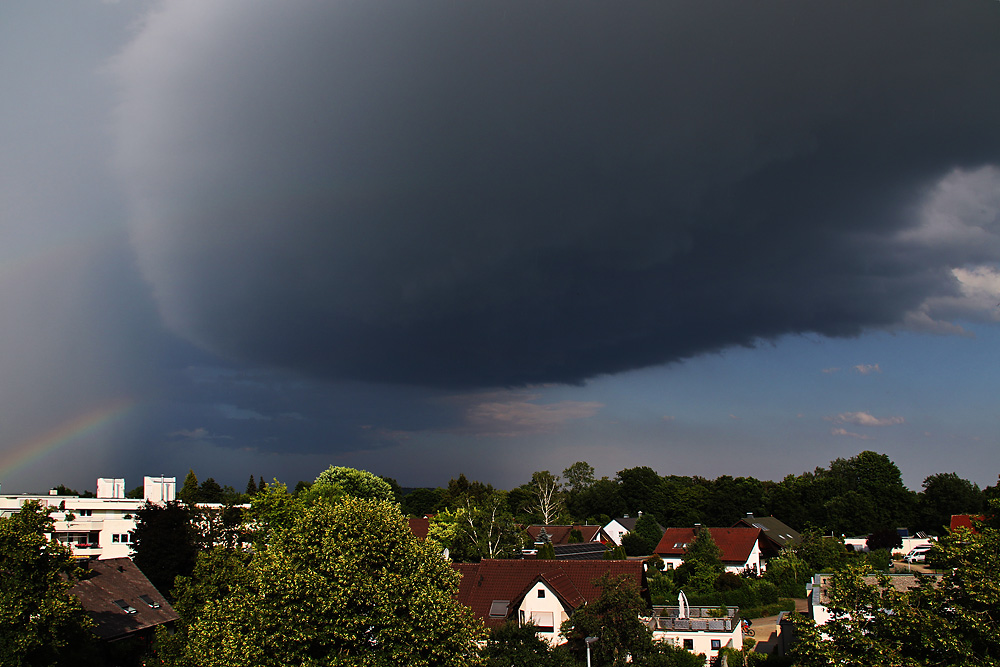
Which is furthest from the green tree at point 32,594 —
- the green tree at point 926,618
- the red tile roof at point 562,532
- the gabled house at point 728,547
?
the red tile roof at point 562,532

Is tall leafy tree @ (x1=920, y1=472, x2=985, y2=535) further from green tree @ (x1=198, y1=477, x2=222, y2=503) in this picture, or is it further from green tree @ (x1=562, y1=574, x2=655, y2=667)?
green tree @ (x1=198, y1=477, x2=222, y2=503)

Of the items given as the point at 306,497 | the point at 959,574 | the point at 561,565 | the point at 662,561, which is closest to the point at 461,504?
the point at 662,561

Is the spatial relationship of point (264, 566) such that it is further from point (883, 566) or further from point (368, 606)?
point (883, 566)

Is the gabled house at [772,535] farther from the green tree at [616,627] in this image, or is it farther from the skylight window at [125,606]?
the skylight window at [125,606]

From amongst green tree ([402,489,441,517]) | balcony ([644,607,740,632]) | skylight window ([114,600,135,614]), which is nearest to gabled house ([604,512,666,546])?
green tree ([402,489,441,517])

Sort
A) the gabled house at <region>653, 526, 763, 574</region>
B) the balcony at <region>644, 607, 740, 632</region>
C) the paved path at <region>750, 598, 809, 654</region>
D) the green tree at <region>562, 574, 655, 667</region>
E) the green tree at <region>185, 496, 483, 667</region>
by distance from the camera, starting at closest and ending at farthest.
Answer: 1. the green tree at <region>185, 496, 483, 667</region>
2. the green tree at <region>562, 574, 655, 667</region>
3. the balcony at <region>644, 607, 740, 632</region>
4. the paved path at <region>750, 598, 809, 654</region>
5. the gabled house at <region>653, 526, 763, 574</region>

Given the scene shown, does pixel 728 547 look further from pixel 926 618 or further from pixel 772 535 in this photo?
pixel 926 618
